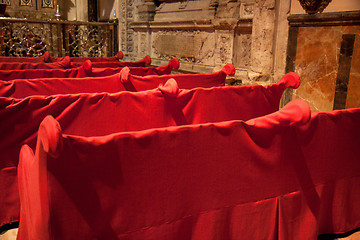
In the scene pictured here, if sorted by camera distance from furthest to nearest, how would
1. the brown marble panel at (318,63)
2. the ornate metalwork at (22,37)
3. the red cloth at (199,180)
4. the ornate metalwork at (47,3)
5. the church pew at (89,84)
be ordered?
the ornate metalwork at (47,3)
the ornate metalwork at (22,37)
the brown marble panel at (318,63)
the church pew at (89,84)
the red cloth at (199,180)

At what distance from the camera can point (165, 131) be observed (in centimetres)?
97

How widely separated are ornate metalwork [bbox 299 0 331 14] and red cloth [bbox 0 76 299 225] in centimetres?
111

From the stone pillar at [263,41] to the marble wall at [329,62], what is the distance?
38 cm

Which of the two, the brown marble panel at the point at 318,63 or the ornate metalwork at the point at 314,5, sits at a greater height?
the ornate metalwork at the point at 314,5

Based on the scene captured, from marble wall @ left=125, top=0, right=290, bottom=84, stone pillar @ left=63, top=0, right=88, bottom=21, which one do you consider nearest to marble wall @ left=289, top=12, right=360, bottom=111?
marble wall @ left=125, top=0, right=290, bottom=84

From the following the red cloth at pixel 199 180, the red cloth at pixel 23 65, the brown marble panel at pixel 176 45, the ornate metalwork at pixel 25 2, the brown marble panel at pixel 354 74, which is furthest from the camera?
the ornate metalwork at pixel 25 2

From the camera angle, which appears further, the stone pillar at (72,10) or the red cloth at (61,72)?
the stone pillar at (72,10)

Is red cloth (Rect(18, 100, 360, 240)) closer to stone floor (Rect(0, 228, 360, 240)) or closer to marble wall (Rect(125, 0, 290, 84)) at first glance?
stone floor (Rect(0, 228, 360, 240))

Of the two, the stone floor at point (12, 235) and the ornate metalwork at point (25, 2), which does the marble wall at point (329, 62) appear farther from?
the ornate metalwork at point (25, 2)

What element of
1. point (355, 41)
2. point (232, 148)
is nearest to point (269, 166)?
point (232, 148)

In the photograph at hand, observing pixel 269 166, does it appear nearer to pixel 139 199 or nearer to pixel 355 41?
pixel 139 199

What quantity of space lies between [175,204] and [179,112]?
802 mm

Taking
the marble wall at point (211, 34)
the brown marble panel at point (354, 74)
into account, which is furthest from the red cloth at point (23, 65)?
the brown marble panel at point (354, 74)

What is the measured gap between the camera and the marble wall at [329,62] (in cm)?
246
